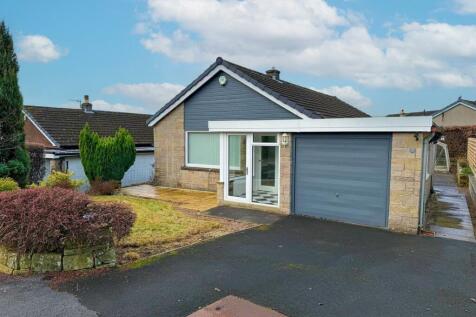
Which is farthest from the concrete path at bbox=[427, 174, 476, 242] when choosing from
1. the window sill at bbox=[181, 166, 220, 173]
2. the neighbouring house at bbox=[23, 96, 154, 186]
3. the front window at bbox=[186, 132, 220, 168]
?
the neighbouring house at bbox=[23, 96, 154, 186]

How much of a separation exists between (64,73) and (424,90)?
A: 18544 millimetres

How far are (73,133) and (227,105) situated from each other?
904 centimetres

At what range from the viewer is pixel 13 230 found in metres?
5.39

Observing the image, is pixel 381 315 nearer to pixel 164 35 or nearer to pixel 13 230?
pixel 13 230

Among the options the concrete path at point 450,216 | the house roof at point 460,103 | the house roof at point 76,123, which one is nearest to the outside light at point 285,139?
the concrete path at point 450,216

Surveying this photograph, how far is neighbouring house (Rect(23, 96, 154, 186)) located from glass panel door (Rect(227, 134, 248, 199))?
8.72 m

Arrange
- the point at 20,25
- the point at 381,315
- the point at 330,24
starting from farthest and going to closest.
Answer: the point at 330,24 < the point at 20,25 < the point at 381,315

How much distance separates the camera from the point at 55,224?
5.33 m

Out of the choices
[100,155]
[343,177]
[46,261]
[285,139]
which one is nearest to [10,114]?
[100,155]

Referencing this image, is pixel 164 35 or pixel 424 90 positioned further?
pixel 424 90

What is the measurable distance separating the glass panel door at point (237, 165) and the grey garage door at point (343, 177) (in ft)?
5.83

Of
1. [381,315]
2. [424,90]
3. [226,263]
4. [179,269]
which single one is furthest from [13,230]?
[424,90]

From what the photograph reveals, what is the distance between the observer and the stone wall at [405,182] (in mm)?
8031

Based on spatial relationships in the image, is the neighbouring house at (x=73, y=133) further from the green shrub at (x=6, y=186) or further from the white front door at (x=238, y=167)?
the white front door at (x=238, y=167)
